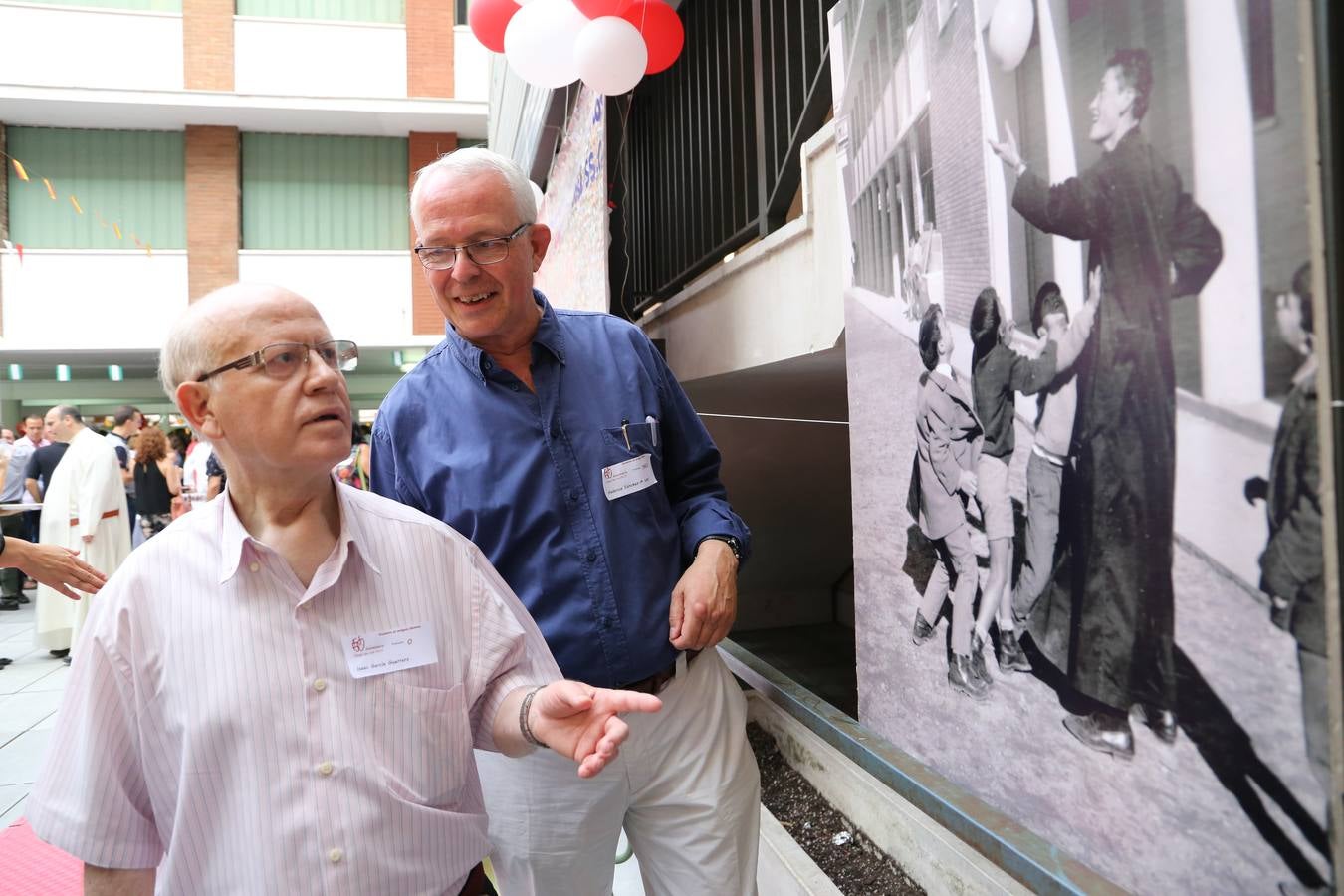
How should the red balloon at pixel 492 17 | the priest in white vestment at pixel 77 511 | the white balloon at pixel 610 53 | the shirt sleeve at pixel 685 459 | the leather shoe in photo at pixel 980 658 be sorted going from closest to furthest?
the leather shoe in photo at pixel 980 658
the shirt sleeve at pixel 685 459
the white balloon at pixel 610 53
the red balloon at pixel 492 17
the priest in white vestment at pixel 77 511

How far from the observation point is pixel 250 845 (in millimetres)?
1095

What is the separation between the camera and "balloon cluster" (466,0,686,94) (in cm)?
287

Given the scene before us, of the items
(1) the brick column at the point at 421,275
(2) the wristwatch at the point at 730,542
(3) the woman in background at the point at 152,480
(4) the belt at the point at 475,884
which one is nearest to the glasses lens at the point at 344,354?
(2) the wristwatch at the point at 730,542

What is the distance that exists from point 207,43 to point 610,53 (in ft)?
40.2

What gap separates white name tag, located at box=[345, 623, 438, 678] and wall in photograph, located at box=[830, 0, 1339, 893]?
938mm

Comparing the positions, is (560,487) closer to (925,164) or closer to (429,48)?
(925,164)

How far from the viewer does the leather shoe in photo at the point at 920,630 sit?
1.65 meters

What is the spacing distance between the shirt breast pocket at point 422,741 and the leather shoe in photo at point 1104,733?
3.04ft

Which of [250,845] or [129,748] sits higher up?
[129,748]

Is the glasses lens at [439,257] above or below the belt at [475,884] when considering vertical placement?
above

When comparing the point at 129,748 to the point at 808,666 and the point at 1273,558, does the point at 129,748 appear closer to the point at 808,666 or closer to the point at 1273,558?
the point at 1273,558

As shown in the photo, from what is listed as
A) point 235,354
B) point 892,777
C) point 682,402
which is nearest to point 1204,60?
point 682,402

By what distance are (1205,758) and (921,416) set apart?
0.75 meters

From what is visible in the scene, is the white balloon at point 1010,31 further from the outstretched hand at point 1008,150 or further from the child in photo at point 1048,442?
the child in photo at point 1048,442
